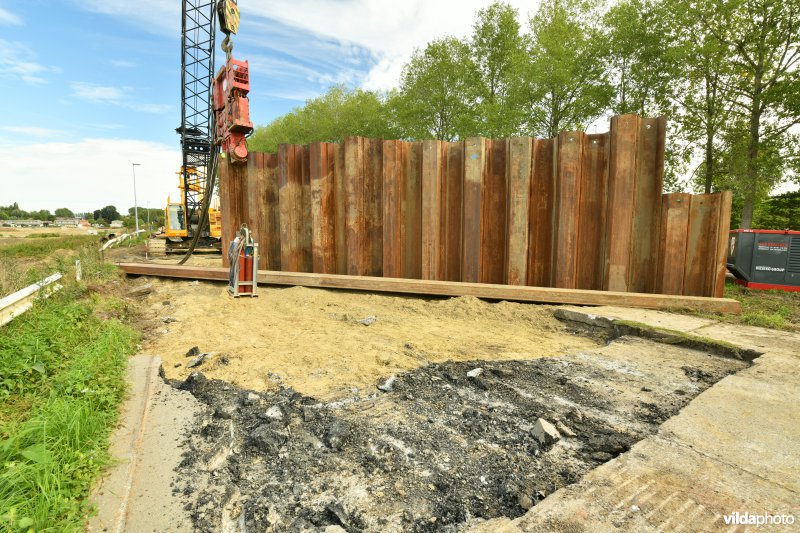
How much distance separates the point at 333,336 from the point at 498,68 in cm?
2562

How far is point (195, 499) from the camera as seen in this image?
1982 mm

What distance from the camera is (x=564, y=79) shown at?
2134 centimetres

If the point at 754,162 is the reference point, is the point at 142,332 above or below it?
below

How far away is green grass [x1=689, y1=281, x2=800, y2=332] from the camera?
4922mm

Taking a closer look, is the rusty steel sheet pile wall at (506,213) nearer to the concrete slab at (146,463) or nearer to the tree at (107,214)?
the concrete slab at (146,463)

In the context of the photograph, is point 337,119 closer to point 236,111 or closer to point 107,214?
point 236,111

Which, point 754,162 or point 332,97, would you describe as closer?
point 754,162

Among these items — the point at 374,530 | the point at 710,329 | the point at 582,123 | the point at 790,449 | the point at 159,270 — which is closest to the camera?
the point at 374,530

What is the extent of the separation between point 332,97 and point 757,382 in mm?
40233

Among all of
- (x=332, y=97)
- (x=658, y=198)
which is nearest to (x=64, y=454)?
Result: (x=658, y=198)

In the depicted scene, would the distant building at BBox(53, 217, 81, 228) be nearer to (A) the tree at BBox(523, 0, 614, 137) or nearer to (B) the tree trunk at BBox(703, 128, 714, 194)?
(A) the tree at BBox(523, 0, 614, 137)

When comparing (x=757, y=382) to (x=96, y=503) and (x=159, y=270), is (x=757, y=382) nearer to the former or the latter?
(x=96, y=503)

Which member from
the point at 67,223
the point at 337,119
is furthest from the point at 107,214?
the point at 337,119

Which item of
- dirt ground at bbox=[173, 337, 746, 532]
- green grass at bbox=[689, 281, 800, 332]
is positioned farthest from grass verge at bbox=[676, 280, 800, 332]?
dirt ground at bbox=[173, 337, 746, 532]
